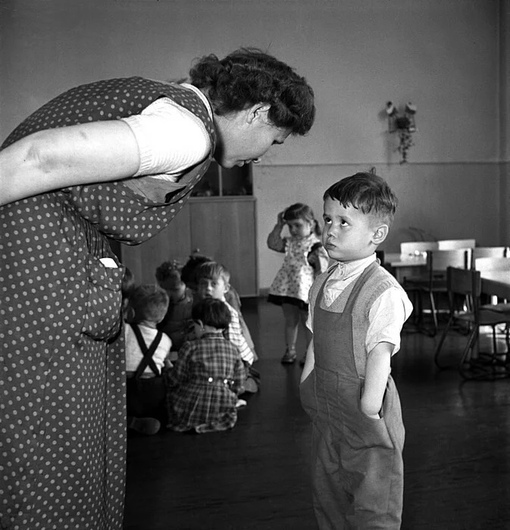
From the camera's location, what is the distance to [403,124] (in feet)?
35.0

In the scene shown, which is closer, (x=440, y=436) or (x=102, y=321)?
(x=102, y=321)

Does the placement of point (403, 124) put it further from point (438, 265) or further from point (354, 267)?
point (354, 267)

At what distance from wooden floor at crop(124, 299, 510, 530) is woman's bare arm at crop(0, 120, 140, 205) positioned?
2084 mm

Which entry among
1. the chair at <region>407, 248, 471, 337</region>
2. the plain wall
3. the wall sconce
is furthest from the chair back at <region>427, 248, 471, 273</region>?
the wall sconce

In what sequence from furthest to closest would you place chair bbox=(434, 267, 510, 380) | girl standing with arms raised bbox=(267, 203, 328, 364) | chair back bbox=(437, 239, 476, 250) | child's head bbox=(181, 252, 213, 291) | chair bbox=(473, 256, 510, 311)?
chair back bbox=(437, 239, 476, 250) → girl standing with arms raised bbox=(267, 203, 328, 364) → chair bbox=(473, 256, 510, 311) → chair bbox=(434, 267, 510, 380) → child's head bbox=(181, 252, 213, 291)

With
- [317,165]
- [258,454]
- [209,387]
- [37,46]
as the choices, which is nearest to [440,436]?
[258,454]

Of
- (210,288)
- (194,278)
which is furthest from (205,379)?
(194,278)

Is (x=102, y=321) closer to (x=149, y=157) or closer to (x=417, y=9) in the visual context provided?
(x=149, y=157)

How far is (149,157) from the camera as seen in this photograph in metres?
1.20

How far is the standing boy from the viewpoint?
2049 millimetres

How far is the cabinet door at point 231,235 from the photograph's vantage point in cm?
984

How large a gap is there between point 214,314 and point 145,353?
44 centimetres

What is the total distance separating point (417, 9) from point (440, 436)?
27.1ft

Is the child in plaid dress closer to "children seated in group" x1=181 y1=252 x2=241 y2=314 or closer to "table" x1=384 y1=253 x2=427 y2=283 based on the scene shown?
"children seated in group" x1=181 y1=252 x2=241 y2=314
